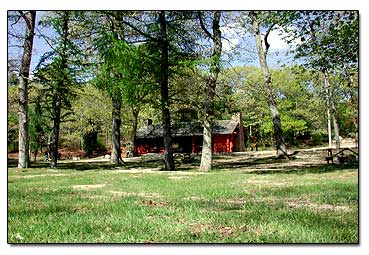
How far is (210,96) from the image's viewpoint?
6.03m

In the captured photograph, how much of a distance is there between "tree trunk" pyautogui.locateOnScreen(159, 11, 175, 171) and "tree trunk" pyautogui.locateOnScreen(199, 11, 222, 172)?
42 centimetres

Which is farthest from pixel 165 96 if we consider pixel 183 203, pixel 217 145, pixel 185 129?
pixel 183 203

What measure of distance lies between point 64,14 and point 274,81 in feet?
8.44

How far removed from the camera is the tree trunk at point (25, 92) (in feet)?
16.2

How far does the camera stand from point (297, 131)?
199 inches

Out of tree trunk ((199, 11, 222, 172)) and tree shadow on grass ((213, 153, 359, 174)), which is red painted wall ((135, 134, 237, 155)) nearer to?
tree trunk ((199, 11, 222, 172))

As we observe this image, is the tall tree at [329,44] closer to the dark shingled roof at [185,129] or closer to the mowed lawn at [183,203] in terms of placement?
the mowed lawn at [183,203]

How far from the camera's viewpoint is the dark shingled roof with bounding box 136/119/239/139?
5534mm

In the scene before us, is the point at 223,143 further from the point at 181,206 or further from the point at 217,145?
the point at 181,206

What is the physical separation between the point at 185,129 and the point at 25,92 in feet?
6.89

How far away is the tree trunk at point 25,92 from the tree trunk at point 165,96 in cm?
150

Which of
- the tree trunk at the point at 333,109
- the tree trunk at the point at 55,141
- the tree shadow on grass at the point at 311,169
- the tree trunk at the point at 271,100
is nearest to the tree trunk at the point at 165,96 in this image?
the tree shadow on grass at the point at 311,169
